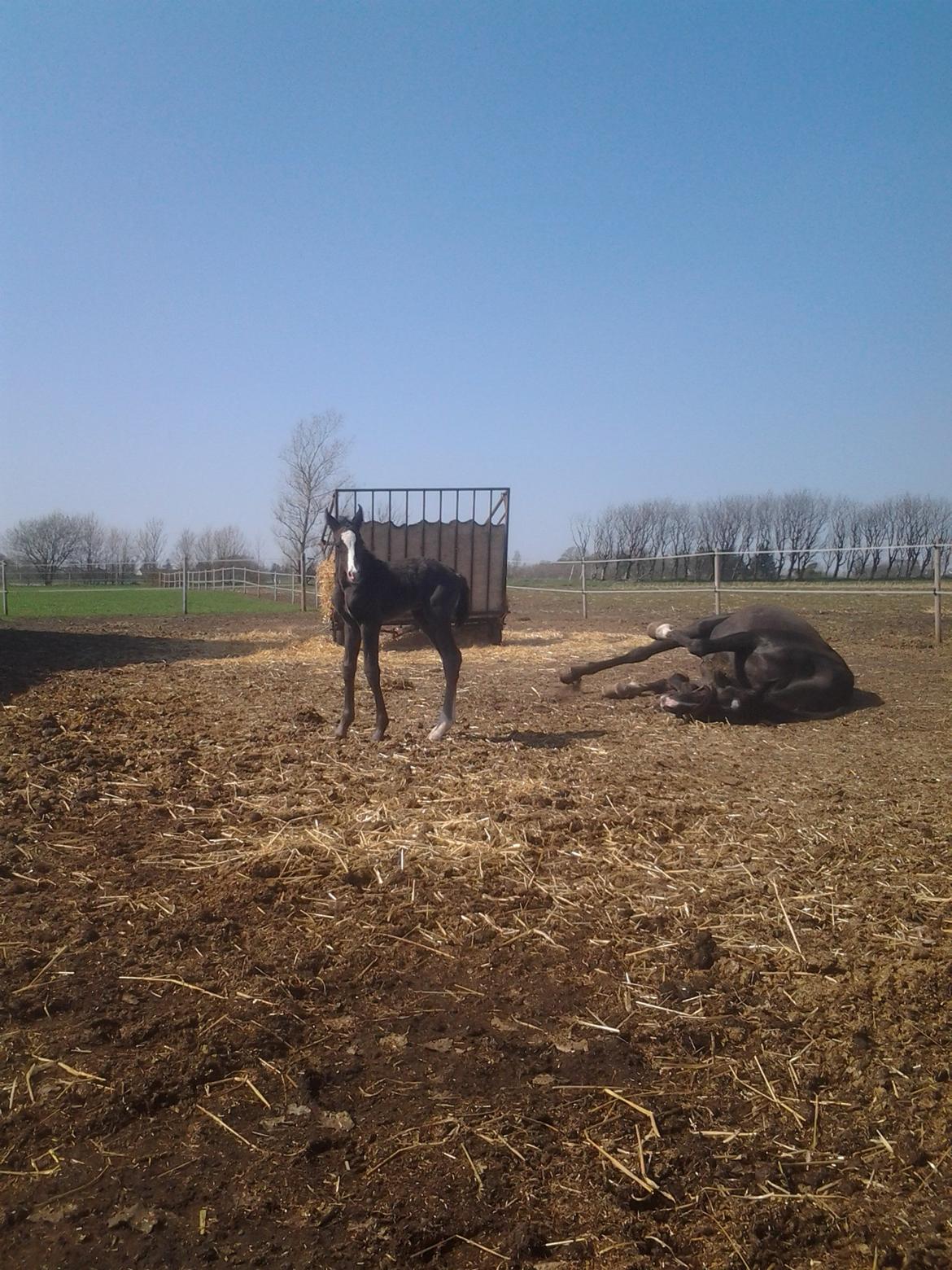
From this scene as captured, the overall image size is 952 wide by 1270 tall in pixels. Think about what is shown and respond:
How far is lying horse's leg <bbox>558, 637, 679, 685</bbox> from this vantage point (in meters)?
8.50

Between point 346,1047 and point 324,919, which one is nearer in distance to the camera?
point 346,1047

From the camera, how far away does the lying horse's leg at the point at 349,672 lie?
6.87 m

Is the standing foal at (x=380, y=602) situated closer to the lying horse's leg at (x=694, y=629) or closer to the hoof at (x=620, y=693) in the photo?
the hoof at (x=620, y=693)

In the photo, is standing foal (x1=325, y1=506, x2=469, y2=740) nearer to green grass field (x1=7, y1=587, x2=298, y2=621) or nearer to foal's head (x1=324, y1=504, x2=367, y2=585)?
foal's head (x1=324, y1=504, x2=367, y2=585)

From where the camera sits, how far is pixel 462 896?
3910 mm

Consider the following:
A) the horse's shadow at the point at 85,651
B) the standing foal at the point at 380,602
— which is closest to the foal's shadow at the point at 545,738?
the standing foal at the point at 380,602

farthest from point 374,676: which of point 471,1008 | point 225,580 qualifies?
point 225,580

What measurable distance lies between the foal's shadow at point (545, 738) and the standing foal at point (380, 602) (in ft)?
1.50

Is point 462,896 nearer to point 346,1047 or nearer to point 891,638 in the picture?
point 346,1047

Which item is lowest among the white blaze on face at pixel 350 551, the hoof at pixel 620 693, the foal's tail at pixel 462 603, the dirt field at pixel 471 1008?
the dirt field at pixel 471 1008

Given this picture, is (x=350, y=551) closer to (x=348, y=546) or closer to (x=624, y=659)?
(x=348, y=546)

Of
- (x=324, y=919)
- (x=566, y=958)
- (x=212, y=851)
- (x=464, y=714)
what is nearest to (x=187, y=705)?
(x=464, y=714)

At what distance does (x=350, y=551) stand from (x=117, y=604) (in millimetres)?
29027

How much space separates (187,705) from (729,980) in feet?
20.2
